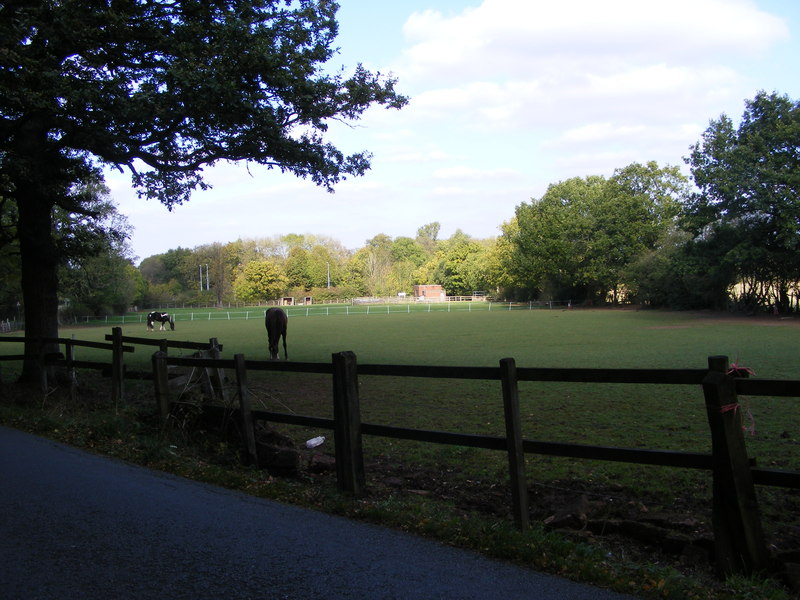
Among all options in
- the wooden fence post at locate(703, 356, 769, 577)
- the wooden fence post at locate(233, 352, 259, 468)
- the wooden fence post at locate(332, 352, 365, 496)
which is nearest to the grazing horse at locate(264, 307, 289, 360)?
the wooden fence post at locate(233, 352, 259, 468)

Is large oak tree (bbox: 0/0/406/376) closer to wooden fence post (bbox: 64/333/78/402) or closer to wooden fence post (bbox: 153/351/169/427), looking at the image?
wooden fence post (bbox: 64/333/78/402)

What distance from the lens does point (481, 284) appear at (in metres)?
108

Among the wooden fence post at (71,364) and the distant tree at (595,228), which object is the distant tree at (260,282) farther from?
the wooden fence post at (71,364)

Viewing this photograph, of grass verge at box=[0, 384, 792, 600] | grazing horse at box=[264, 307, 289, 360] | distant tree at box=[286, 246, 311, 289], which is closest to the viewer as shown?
grass verge at box=[0, 384, 792, 600]

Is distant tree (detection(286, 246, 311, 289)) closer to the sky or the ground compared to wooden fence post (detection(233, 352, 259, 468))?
closer to the sky

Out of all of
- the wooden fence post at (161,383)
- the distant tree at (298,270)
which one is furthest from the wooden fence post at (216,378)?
the distant tree at (298,270)

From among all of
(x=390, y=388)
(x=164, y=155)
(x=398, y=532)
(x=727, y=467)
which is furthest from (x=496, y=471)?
(x=164, y=155)

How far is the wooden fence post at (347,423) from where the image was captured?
17.7ft

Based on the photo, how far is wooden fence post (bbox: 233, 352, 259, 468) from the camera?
21.6 feet

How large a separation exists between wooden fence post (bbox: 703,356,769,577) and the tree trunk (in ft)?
42.1

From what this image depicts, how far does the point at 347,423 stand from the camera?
5480 millimetres

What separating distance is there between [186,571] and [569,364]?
48.5 feet

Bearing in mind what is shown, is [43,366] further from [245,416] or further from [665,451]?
[665,451]

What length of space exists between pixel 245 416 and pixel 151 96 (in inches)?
273
